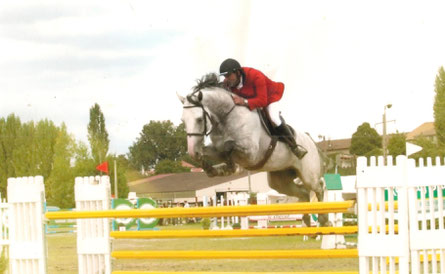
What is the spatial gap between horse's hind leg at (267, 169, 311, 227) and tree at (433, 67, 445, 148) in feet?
88.0

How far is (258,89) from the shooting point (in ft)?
17.4

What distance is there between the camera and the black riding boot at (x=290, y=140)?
5582 millimetres

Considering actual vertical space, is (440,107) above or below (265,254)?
above

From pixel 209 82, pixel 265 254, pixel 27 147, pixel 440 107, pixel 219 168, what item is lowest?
pixel 265 254

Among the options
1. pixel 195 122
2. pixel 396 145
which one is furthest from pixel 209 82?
pixel 396 145

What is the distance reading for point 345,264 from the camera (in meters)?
8.40

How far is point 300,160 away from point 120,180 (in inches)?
342

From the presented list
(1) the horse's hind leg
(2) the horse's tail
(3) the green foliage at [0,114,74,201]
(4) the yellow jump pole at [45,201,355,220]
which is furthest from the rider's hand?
(3) the green foliage at [0,114,74,201]

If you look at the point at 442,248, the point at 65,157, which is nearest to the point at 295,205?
the point at 442,248

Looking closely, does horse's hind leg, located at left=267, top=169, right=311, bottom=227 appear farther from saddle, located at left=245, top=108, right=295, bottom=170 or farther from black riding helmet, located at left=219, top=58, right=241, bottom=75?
black riding helmet, located at left=219, top=58, right=241, bottom=75

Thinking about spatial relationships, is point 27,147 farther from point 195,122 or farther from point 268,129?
point 195,122

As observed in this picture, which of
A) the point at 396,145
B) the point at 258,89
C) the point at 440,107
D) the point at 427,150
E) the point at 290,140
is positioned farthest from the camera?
the point at 440,107

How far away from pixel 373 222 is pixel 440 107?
3150 cm

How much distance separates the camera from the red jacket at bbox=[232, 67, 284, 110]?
17.2 ft
